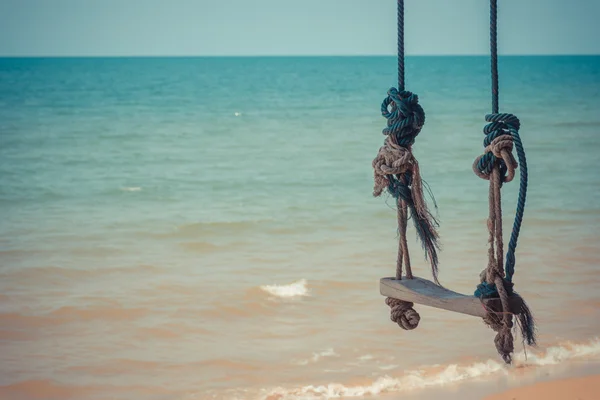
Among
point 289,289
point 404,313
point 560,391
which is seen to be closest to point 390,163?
point 404,313

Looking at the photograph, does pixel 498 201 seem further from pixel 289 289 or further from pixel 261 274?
pixel 261 274

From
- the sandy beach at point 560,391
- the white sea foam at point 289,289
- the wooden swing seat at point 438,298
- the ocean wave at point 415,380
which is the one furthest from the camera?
the white sea foam at point 289,289

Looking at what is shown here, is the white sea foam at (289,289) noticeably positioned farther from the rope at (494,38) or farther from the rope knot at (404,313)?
the rope at (494,38)

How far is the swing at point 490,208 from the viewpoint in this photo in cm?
231

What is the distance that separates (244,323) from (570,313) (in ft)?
8.08

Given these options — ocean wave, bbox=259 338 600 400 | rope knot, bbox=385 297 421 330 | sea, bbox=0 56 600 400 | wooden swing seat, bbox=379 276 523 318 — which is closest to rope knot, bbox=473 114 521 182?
wooden swing seat, bbox=379 276 523 318

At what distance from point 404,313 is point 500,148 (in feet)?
1.96

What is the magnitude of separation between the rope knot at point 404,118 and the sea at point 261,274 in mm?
1975

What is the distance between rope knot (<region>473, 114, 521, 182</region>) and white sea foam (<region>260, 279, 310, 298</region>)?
5.06 meters

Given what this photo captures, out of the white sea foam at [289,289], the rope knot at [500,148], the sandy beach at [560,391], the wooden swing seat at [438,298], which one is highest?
the white sea foam at [289,289]

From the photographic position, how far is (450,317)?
21.9 feet

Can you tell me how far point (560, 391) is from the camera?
5.10 m

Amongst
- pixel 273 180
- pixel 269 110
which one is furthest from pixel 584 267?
pixel 269 110

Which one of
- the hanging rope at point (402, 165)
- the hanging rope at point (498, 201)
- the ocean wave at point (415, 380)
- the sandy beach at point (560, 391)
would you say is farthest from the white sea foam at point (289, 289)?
the hanging rope at point (498, 201)
